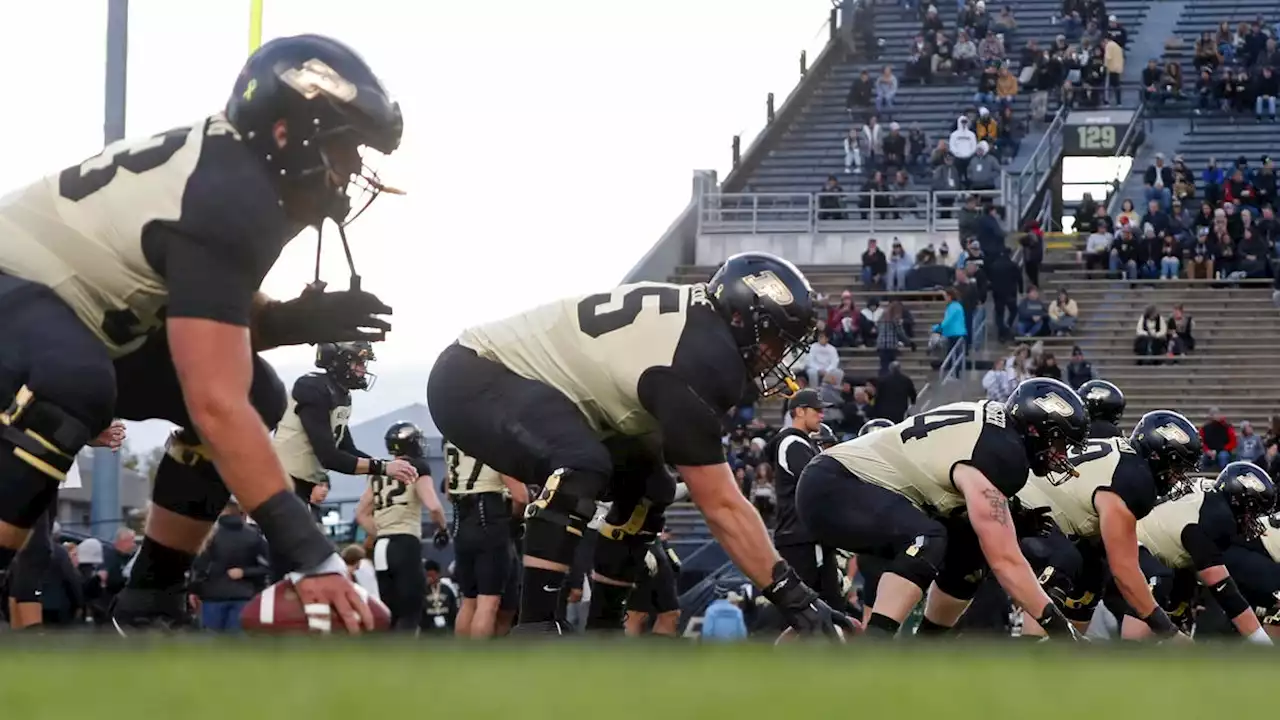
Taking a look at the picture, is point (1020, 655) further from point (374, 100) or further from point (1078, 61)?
point (1078, 61)

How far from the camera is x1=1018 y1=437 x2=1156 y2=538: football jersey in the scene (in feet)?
34.0

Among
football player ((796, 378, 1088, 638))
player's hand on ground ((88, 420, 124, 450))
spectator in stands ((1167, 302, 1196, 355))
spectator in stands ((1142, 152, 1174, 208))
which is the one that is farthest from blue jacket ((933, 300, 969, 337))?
player's hand on ground ((88, 420, 124, 450))

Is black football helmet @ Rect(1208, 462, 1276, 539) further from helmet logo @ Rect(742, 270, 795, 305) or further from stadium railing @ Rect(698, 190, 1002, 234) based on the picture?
stadium railing @ Rect(698, 190, 1002, 234)

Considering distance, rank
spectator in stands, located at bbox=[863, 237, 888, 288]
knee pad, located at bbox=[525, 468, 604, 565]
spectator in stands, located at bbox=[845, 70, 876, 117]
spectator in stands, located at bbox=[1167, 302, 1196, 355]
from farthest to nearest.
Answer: spectator in stands, located at bbox=[845, 70, 876, 117]
spectator in stands, located at bbox=[863, 237, 888, 288]
spectator in stands, located at bbox=[1167, 302, 1196, 355]
knee pad, located at bbox=[525, 468, 604, 565]

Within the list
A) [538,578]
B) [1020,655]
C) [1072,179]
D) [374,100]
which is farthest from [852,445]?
[1072,179]

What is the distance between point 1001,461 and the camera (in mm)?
8875

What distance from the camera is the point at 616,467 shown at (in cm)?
830

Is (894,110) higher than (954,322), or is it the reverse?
(894,110)

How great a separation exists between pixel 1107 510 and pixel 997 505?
1850 millimetres

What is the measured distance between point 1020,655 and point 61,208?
3200mm

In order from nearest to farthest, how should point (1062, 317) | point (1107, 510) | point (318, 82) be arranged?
1. point (318, 82)
2. point (1107, 510)
3. point (1062, 317)

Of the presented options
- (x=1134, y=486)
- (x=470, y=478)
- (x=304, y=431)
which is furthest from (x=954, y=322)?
(x=1134, y=486)

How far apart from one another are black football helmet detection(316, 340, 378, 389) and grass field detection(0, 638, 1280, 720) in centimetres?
831

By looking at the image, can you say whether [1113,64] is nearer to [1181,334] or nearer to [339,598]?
[1181,334]
